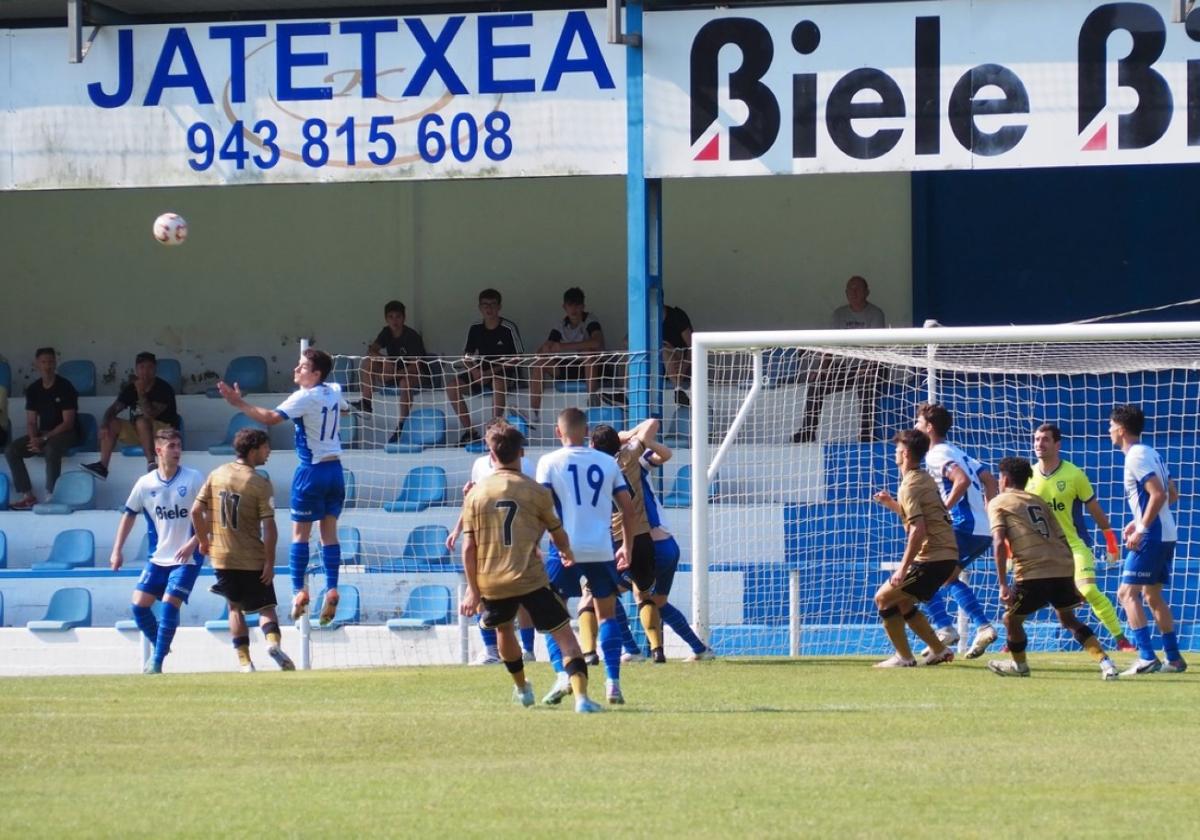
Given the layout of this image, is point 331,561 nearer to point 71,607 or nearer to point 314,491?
point 314,491

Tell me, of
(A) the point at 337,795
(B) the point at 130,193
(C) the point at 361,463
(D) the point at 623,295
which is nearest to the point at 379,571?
(C) the point at 361,463

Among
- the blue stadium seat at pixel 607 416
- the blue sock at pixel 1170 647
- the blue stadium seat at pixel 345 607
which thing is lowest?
the blue stadium seat at pixel 345 607

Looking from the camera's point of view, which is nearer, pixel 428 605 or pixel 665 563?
pixel 665 563

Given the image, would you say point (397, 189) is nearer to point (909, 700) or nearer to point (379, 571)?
point (379, 571)

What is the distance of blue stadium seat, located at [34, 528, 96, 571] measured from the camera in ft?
59.4

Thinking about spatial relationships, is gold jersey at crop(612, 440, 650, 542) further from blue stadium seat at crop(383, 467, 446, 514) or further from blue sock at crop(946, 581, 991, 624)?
blue stadium seat at crop(383, 467, 446, 514)

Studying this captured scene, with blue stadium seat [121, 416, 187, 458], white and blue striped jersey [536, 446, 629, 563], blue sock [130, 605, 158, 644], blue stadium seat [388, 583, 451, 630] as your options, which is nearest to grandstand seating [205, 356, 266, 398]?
blue stadium seat [121, 416, 187, 458]

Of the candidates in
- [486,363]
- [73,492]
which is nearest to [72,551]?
[73,492]

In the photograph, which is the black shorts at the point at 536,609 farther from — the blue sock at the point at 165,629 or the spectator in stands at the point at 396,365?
the spectator in stands at the point at 396,365

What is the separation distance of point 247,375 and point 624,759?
44.0ft

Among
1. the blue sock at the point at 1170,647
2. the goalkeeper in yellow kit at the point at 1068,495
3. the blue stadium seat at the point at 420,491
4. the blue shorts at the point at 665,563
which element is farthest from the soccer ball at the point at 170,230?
the blue sock at the point at 1170,647

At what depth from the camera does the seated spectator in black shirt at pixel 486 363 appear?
1756 cm

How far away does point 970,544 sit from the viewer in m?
13.5

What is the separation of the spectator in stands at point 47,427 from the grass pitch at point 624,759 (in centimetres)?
763
